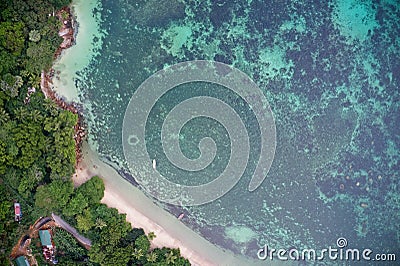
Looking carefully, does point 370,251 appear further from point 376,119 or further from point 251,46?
point 251,46

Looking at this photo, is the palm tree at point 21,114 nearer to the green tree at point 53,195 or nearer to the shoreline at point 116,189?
the shoreline at point 116,189

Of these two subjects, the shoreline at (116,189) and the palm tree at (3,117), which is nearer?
the palm tree at (3,117)

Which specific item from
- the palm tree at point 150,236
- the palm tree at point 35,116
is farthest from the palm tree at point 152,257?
the palm tree at point 35,116

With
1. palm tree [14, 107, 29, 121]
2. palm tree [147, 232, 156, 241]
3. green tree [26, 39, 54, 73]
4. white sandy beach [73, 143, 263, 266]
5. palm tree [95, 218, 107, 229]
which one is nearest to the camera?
palm tree [14, 107, 29, 121]

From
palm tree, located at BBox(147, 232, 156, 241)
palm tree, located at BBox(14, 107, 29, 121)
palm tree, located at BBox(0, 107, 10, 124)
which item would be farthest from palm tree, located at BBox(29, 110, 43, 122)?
palm tree, located at BBox(147, 232, 156, 241)

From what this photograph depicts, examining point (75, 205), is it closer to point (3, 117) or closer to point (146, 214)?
point (146, 214)

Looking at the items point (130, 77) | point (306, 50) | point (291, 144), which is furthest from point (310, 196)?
point (130, 77)

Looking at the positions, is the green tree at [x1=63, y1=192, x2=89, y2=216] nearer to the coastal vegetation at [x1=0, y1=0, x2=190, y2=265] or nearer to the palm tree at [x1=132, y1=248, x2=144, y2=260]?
the coastal vegetation at [x1=0, y1=0, x2=190, y2=265]
